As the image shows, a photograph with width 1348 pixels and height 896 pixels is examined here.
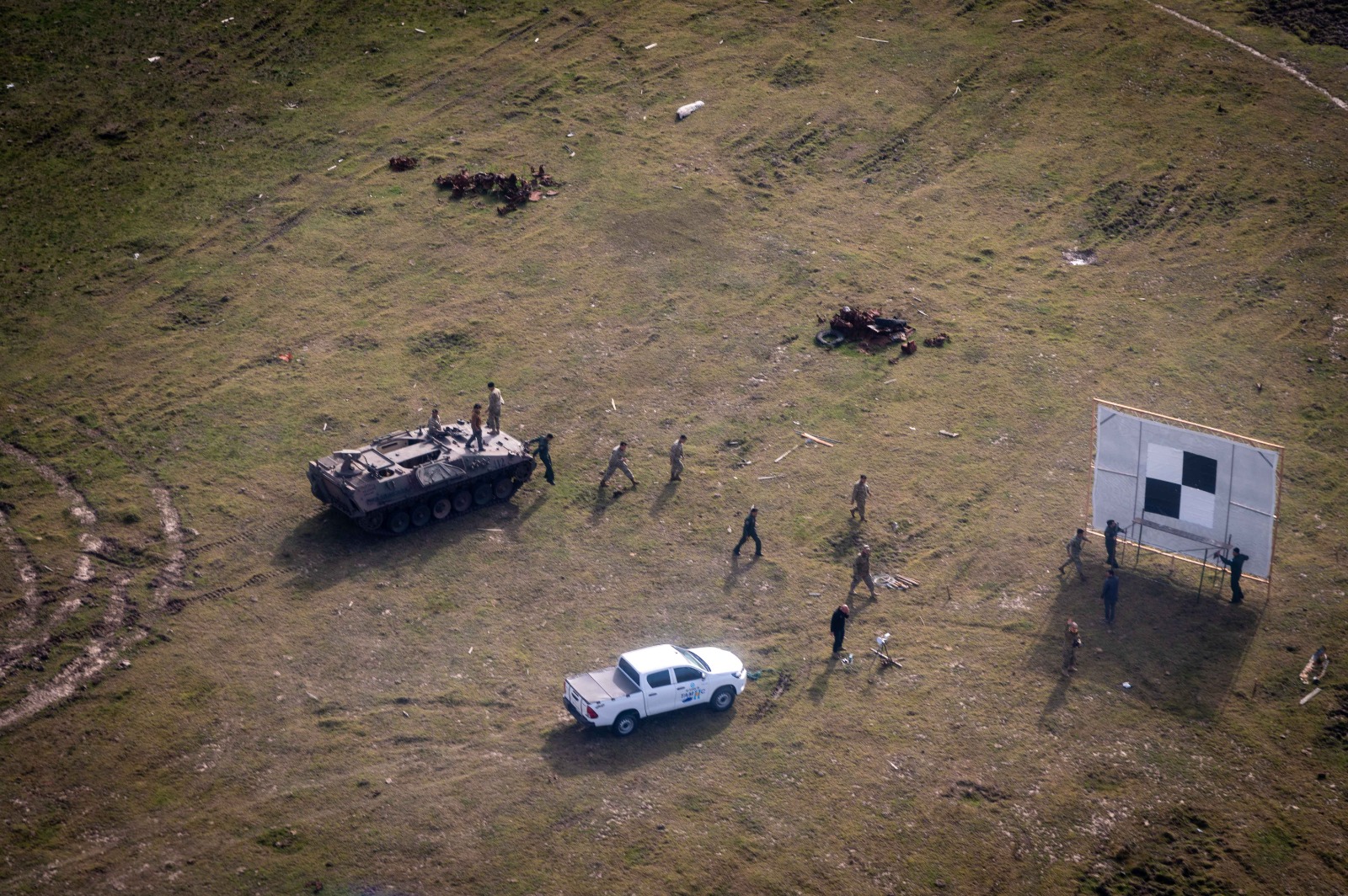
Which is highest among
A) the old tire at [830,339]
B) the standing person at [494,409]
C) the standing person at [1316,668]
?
the standing person at [494,409]

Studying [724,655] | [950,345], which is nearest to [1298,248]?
[950,345]

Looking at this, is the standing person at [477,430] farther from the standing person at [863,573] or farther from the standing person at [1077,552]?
the standing person at [1077,552]

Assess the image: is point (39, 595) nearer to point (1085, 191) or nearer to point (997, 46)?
point (1085, 191)

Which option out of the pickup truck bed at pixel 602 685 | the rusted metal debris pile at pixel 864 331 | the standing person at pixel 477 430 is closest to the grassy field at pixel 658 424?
the rusted metal debris pile at pixel 864 331

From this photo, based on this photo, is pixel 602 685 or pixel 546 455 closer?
pixel 602 685

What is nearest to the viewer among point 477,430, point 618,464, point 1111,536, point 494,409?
point 1111,536

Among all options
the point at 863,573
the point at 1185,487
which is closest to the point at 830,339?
the point at 863,573

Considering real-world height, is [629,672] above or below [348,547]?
above

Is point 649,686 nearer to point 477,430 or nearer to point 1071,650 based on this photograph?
point 1071,650
